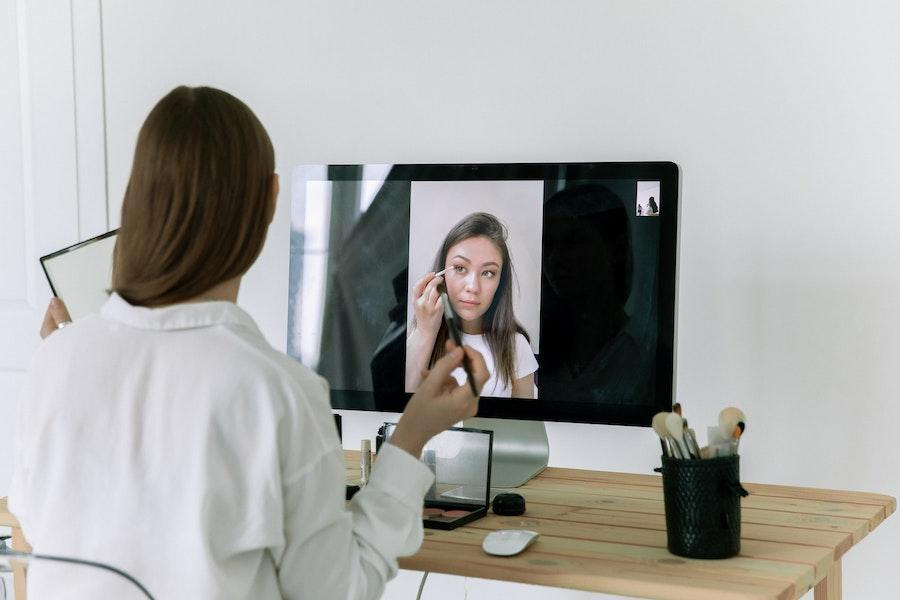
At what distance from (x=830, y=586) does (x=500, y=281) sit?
611mm

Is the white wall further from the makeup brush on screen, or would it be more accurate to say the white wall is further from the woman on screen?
the makeup brush on screen

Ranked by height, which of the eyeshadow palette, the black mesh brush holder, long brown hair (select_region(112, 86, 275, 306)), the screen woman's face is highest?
long brown hair (select_region(112, 86, 275, 306))

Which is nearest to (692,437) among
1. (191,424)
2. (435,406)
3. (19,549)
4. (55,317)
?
(435,406)

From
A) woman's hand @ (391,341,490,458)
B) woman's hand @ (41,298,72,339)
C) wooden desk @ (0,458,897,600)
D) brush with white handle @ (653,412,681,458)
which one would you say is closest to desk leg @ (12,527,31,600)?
wooden desk @ (0,458,897,600)

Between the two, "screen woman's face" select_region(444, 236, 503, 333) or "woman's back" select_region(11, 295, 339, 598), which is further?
"screen woman's face" select_region(444, 236, 503, 333)

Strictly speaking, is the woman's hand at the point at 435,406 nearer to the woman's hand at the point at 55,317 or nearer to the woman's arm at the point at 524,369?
the woman's arm at the point at 524,369

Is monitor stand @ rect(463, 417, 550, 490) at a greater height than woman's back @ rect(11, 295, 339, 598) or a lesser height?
lesser

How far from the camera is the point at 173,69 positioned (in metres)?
2.37

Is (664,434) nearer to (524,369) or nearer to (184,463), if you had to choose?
(524,369)

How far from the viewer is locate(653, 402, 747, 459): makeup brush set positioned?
3.98ft

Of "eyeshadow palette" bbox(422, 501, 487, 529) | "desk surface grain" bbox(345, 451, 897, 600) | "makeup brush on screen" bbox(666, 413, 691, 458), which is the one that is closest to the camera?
"desk surface grain" bbox(345, 451, 897, 600)

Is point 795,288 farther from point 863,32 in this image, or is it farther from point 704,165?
point 863,32

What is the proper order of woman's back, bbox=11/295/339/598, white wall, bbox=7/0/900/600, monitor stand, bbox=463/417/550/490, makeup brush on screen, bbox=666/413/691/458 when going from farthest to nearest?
white wall, bbox=7/0/900/600 < monitor stand, bbox=463/417/550/490 < makeup brush on screen, bbox=666/413/691/458 < woman's back, bbox=11/295/339/598

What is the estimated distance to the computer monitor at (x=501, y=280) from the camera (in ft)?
4.91
